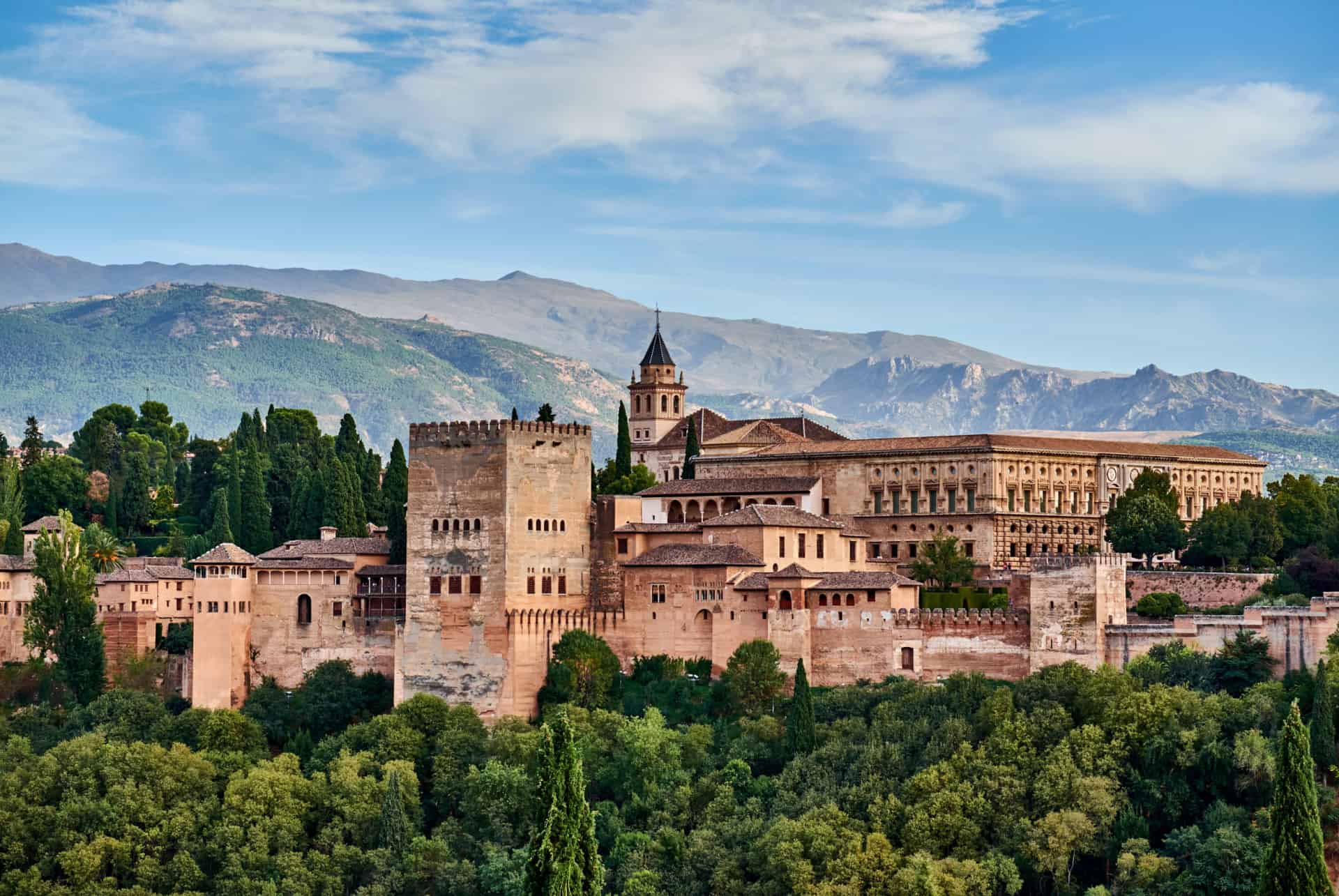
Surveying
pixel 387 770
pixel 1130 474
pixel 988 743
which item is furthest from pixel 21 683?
pixel 1130 474

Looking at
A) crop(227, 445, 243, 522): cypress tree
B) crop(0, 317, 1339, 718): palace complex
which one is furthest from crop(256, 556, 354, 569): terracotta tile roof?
crop(227, 445, 243, 522): cypress tree

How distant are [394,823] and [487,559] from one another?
922 cm

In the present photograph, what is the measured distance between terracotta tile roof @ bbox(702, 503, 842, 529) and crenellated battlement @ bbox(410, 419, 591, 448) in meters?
5.55

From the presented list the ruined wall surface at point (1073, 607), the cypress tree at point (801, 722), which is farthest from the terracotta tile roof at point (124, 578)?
the ruined wall surface at point (1073, 607)

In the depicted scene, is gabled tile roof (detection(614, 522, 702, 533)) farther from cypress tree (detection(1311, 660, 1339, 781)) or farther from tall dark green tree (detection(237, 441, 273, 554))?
tall dark green tree (detection(237, 441, 273, 554))

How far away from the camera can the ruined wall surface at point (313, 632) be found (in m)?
67.3

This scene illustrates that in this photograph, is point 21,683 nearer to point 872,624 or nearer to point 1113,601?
point 872,624

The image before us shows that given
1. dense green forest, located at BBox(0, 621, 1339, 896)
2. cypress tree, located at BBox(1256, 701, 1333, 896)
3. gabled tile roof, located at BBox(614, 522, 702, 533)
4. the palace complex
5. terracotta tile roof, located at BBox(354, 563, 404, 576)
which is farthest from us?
terracotta tile roof, located at BBox(354, 563, 404, 576)

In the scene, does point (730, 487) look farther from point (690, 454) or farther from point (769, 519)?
→ point (690, 454)

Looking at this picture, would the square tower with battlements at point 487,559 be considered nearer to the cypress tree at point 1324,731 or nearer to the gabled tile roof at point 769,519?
the gabled tile roof at point 769,519

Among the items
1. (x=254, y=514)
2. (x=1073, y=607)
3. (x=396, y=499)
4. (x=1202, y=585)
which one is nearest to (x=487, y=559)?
(x=396, y=499)

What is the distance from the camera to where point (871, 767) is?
5650cm

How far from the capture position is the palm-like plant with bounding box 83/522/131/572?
79.4 metres

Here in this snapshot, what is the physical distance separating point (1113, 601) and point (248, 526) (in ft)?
A: 125
